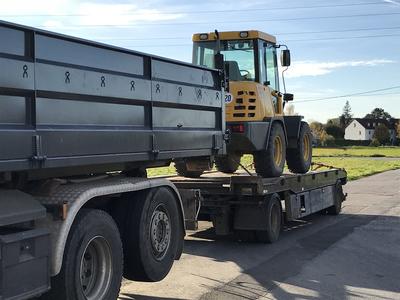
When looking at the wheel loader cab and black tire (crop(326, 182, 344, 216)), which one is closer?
the wheel loader cab

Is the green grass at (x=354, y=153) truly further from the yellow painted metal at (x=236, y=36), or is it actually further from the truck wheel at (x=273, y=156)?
the yellow painted metal at (x=236, y=36)

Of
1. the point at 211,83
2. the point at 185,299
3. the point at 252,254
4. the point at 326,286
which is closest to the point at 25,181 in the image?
the point at 185,299

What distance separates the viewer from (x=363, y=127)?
145 meters

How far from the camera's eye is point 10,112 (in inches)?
167

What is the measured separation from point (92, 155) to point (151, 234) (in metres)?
1.56

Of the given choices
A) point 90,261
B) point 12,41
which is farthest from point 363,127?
point 12,41

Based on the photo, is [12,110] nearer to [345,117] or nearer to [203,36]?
[203,36]

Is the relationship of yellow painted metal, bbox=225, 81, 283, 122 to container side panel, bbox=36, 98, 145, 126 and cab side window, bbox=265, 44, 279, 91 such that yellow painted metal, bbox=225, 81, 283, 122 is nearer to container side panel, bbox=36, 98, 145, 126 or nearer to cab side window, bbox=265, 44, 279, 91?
cab side window, bbox=265, 44, 279, 91

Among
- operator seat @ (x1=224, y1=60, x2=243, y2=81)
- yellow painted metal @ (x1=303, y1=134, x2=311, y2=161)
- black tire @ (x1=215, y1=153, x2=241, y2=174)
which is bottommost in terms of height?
black tire @ (x1=215, y1=153, x2=241, y2=174)

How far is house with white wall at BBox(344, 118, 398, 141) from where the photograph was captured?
473 ft

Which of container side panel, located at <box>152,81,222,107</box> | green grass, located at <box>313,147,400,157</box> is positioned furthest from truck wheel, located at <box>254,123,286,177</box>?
green grass, located at <box>313,147,400,157</box>

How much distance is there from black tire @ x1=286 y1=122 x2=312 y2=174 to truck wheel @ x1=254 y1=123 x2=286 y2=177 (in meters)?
0.97

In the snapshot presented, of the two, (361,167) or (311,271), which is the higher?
(311,271)

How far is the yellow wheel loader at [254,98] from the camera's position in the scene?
35.0ft
